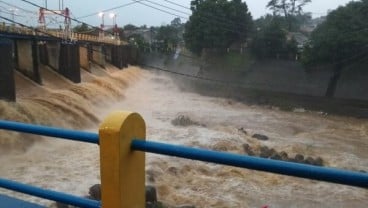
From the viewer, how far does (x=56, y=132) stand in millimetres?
1901

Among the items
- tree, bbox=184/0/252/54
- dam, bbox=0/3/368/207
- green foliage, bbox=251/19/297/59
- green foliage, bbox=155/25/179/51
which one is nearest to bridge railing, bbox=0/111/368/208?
dam, bbox=0/3/368/207

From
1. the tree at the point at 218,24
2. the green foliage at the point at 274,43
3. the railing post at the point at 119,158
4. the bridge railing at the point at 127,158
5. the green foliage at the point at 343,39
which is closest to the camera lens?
the bridge railing at the point at 127,158

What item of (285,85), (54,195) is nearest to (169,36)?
(285,85)

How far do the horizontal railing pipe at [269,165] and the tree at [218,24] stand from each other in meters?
32.4

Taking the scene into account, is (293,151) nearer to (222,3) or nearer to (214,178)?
(214,178)

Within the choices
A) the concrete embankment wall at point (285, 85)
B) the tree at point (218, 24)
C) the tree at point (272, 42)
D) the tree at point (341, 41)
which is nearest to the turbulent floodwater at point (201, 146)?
the concrete embankment wall at point (285, 85)

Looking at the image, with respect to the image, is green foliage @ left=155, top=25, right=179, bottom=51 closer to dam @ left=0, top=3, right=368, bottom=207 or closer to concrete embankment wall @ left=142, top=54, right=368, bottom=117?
concrete embankment wall @ left=142, top=54, right=368, bottom=117

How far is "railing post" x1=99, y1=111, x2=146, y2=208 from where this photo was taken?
1.70 m

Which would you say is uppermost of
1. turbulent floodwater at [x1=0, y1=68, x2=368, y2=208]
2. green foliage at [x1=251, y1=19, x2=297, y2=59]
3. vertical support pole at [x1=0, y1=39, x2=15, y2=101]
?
green foliage at [x1=251, y1=19, x2=297, y2=59]

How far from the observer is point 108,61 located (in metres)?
36.4

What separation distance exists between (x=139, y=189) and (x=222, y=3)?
34067 mm

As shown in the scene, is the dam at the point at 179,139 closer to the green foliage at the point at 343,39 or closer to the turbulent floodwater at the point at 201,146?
the turbulent floodwater at the point at 201,146

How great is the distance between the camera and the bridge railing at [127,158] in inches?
58.8

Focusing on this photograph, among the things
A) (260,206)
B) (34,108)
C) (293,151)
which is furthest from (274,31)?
(260,206)
